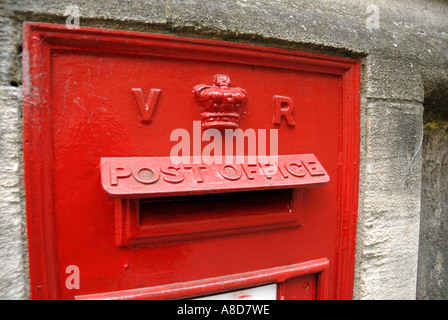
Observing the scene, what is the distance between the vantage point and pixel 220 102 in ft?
3.74

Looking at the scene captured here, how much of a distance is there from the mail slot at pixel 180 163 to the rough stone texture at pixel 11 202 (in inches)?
1.3

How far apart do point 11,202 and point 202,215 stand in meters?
0.71

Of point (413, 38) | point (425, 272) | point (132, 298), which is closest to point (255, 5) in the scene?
point (413, 38)

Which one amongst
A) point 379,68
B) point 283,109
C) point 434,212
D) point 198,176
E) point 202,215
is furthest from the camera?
point 434,212

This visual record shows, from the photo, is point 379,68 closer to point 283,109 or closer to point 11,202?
point 283,109

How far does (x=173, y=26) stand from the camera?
3.62 feet

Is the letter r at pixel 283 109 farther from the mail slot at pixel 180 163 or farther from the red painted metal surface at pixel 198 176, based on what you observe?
the red painted metal surface at pixel 198 176

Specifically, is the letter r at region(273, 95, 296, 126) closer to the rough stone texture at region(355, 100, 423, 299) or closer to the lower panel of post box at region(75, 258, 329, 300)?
the rough stone texture at region(355, 100, 423, 299)

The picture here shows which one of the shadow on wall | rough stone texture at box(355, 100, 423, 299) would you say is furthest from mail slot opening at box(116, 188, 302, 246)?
the shadow on wall

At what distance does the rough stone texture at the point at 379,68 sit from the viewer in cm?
118

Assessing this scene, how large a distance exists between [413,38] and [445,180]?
1.07 m

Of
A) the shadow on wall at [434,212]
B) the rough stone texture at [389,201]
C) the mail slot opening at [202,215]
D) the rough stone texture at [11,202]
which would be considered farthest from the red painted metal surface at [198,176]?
the shadow on wall at [434,212]

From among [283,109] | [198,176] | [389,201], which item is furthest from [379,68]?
[198,176]

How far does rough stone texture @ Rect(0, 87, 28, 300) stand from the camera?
0.95m
